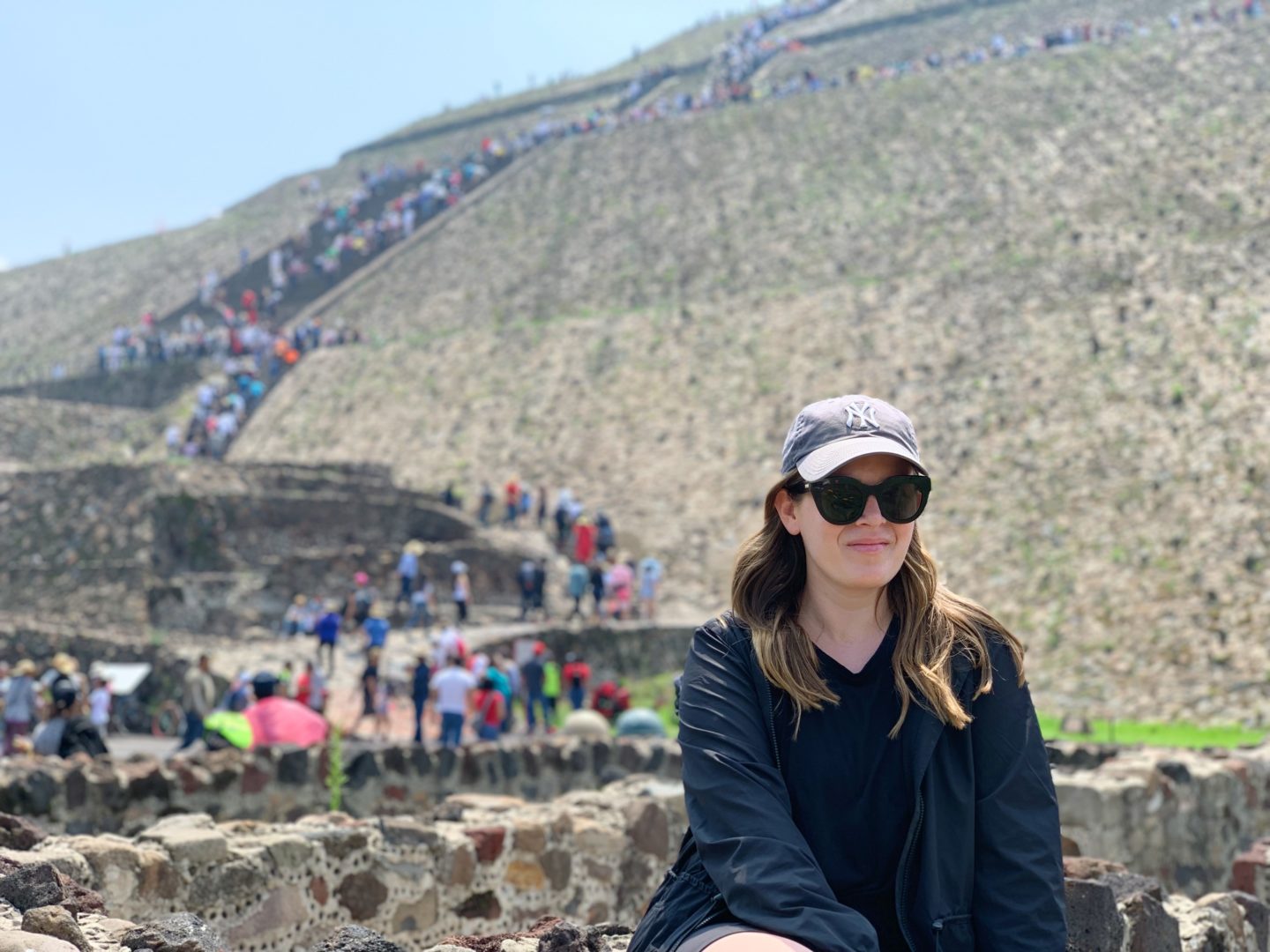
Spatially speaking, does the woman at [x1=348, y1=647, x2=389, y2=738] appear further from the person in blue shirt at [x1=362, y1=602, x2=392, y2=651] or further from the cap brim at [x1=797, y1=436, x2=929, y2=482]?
the cap brim at [x1=797, y1=436, x2=929, y2=482]

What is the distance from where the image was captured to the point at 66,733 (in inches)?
498

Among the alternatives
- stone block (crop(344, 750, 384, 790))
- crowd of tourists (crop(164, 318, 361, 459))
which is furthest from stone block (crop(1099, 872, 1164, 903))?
crowd of tourists (crop(164, 318, 361, 459))

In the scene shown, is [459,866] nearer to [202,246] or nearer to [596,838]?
[596,838]

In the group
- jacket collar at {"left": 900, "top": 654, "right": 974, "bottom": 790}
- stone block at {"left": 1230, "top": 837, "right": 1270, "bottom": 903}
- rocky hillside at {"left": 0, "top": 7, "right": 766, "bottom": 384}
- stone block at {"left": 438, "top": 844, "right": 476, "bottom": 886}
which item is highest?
rocky hillside at {"left": 0, "top": 7, "right": 766, "bottom": 384}

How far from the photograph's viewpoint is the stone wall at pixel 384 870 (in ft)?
21.7

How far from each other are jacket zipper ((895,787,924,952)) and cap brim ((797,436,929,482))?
0.75 m

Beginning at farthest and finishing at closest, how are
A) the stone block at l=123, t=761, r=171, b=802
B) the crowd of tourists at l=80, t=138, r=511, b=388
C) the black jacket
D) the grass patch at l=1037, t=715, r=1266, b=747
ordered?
the crowd of tourists at l=80, t=138, r=511, b=388, the grass patch at l=1037, t=715, r=1266, b=747, the stone block at l=123, t=761, r=171, b=802, the black jacket

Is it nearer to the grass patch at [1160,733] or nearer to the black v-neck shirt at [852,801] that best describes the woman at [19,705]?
the grass patch at [1160,733]

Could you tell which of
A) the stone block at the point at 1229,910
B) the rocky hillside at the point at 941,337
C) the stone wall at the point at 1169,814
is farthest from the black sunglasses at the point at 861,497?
the rocky hillside at the point at 941,337

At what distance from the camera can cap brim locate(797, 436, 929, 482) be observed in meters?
3.79

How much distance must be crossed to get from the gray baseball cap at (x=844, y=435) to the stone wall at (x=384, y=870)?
3506 millimetres

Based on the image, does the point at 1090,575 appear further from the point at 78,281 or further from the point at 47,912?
the point at 78,281

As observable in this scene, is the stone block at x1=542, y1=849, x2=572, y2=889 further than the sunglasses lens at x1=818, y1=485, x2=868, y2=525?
Yes

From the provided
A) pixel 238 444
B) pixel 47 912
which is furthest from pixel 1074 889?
pixel 238 444
